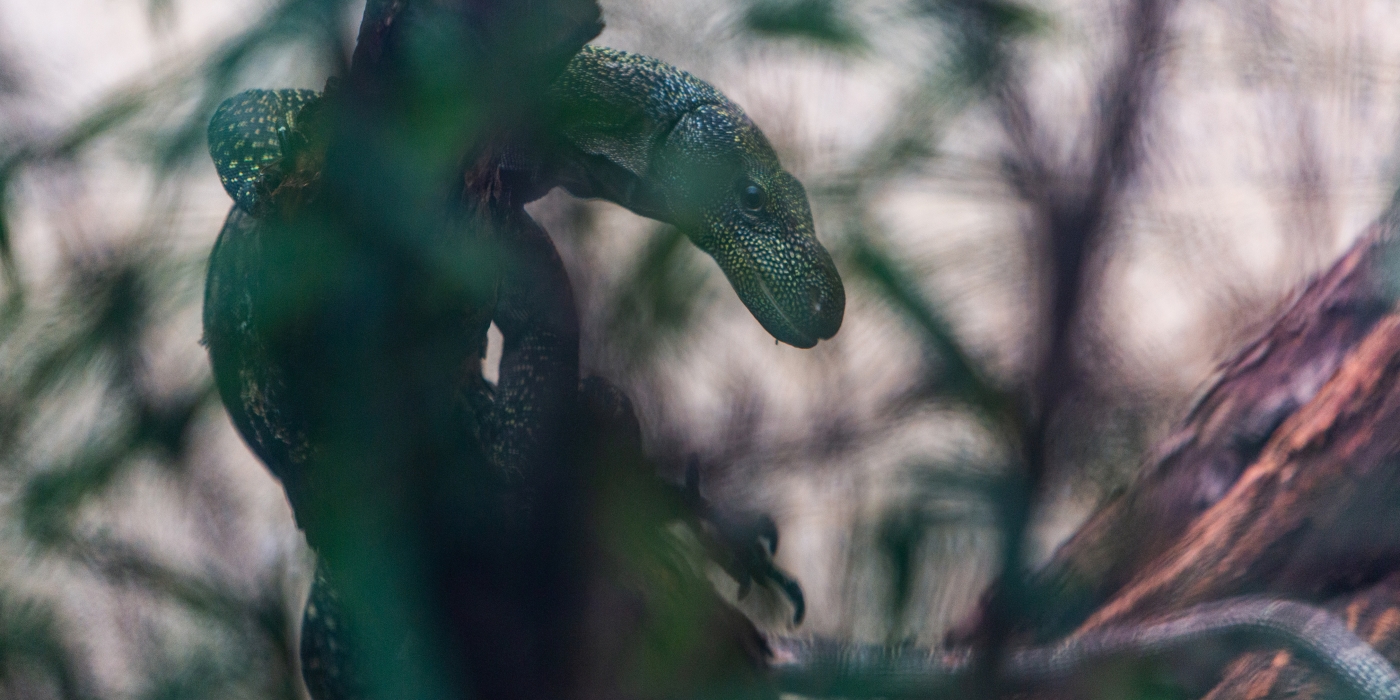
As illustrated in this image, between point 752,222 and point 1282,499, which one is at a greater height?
point 752,222

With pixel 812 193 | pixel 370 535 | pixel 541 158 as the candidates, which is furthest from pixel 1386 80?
pixel 370 535

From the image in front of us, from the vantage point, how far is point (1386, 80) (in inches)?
36.3

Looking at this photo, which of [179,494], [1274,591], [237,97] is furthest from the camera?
[179,494]

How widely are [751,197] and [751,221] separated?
0.9 inches

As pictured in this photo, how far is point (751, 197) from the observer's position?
794mm

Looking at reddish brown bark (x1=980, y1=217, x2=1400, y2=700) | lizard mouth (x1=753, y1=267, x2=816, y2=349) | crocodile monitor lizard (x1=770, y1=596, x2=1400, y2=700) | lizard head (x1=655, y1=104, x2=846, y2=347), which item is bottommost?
crocodile monitor lizard (x1=770, y1=596, x2=1400, y2=700)

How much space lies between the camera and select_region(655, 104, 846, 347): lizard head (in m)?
0.77

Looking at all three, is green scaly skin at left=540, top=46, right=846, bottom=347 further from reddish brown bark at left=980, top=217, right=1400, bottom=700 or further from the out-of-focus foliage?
reddish brown bark at left=980, top=217, right=1400, bottom=700

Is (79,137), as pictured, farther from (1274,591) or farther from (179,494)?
(1274,591)

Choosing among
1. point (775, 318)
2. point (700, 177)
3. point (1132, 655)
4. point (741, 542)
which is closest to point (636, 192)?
point (700, 177)

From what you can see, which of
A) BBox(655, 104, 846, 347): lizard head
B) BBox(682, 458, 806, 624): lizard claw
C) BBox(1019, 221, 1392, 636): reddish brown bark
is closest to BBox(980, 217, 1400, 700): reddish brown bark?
BBox(1019, 221, 1392, 636): reddish brown bark

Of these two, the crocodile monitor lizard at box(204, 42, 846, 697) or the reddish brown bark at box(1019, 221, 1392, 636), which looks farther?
the reddish brown bark at box(1019, 221, 1392, 636)

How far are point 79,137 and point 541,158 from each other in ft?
1.57

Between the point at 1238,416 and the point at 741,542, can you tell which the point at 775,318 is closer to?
the point at 741,542
